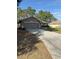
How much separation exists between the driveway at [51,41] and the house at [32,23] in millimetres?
54

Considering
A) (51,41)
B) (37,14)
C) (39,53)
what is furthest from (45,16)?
(39,53)

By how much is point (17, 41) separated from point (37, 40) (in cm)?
24

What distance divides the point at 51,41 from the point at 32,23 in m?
0.32

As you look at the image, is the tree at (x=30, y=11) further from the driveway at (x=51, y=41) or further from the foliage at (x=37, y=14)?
the driveway at (x=51, y=41)

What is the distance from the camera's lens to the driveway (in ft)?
7.23

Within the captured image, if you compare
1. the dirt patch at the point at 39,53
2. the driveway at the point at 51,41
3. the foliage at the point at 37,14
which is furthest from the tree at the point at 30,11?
the dirt patch at the point at 39,53

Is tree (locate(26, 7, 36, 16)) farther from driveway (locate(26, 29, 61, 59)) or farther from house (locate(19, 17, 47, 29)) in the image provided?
driveway (locate(26, 29, 61, 59))

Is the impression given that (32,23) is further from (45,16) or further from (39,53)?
(39,53)

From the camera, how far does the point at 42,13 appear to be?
7.25 feet

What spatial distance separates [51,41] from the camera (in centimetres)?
221

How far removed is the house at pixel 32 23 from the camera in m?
2.20
